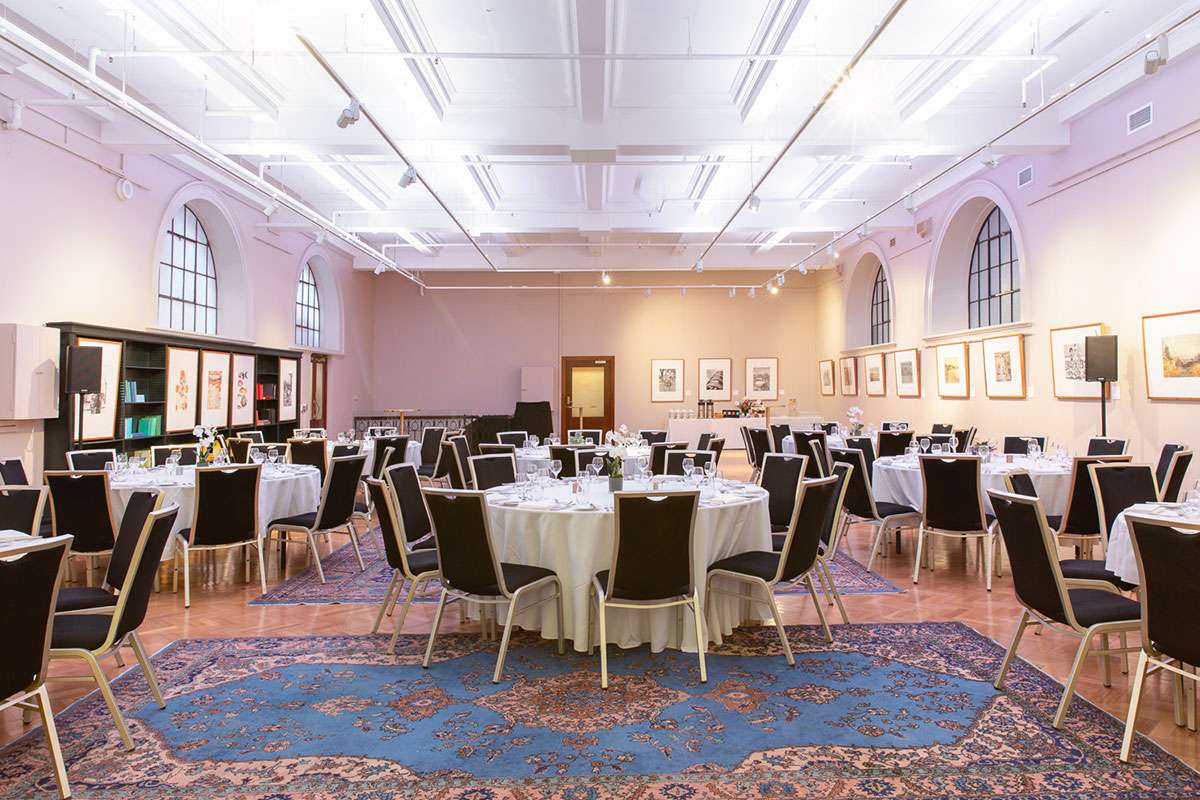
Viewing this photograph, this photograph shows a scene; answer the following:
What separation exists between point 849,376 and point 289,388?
1123cm

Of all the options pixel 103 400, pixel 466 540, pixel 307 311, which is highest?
pixel 307 311

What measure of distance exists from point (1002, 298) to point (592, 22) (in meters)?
7.87

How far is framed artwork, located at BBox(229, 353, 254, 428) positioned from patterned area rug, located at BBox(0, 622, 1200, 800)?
7162 millimetres

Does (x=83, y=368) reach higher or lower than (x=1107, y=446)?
higher

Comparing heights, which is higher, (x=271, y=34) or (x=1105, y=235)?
(x=271, y=34)

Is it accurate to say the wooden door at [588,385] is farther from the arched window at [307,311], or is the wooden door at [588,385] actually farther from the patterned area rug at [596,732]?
the patterned area rug at [596,732]

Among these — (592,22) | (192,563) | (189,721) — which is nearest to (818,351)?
(592,22)

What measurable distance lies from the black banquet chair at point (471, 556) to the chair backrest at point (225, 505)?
2.27 meters

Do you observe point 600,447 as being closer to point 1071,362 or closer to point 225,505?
point 225,505

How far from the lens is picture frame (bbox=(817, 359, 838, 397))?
15.9 meters

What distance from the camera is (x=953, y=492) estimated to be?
5336 mm

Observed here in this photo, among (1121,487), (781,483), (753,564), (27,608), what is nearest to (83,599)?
(27,608)

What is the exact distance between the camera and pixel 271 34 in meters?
6.20

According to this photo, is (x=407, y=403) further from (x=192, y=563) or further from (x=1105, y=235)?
(x=1105, y=235)
